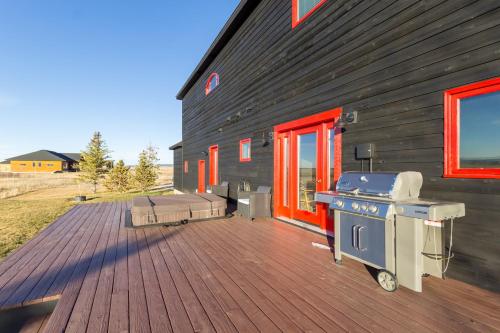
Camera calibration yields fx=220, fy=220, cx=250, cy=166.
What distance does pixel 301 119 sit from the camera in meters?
→ 4.94

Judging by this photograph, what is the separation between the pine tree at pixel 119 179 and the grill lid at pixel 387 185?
18.0 m

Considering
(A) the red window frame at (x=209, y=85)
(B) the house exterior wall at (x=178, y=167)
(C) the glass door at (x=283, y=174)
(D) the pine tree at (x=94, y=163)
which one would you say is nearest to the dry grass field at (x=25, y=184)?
(D) the pine tree at (x=94, y=163)

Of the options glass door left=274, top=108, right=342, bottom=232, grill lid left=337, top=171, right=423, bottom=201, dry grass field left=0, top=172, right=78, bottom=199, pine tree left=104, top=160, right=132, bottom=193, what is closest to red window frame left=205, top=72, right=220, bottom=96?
glass door left=274, top=108, right=342, bottom=232

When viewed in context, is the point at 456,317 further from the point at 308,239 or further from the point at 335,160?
the point at 335,160

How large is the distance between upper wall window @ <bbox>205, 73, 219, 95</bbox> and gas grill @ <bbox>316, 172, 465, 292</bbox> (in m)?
8.50

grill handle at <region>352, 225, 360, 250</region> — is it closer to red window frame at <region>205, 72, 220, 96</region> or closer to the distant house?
red window frame at <region>205, 72, 220, 96</region>

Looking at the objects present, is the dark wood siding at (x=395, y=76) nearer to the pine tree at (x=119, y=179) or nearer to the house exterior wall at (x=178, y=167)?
the house exterior wall at (x=178, y=167)

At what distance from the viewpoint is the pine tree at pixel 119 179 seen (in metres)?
17.3

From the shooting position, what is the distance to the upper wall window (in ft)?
32.4

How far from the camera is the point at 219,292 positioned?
225cm

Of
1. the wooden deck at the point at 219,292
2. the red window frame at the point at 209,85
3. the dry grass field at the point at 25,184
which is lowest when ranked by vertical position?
the dry grass field at the point at 25,184

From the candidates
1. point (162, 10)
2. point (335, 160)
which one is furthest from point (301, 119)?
point (162, 10)

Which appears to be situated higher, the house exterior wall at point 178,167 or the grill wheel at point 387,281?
the house exterior wall at point 178,167

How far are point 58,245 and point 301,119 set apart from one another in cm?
521
